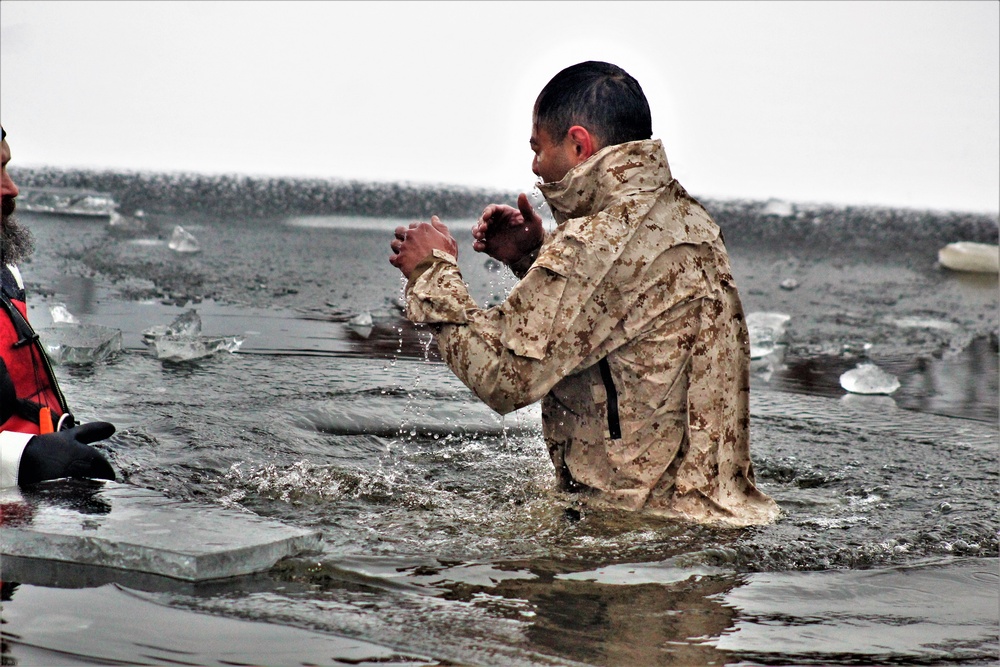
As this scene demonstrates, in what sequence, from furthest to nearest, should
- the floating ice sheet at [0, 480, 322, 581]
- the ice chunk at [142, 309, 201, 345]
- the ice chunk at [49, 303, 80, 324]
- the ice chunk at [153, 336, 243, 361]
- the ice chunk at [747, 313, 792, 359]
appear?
the ice chunk at [747, 313, 792, 359], the ice chunk at [49, 303, 80, 324], the ice chunk at [142, 309, 201, 345], the ice chunk at [153, 336, 243, 361], the floating ice sheet at [0, 480, 322, 581]

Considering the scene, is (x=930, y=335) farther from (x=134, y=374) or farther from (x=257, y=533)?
(x=257, y=533)

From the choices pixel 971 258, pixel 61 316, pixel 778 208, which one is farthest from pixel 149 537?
pixel 778 208

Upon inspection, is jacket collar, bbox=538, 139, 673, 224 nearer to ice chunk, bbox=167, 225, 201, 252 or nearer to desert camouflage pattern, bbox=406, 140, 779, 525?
desert camouflage pattern, bbox=406, 140, 779, 525

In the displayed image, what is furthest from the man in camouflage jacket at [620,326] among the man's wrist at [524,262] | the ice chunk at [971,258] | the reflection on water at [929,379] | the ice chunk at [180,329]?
the ice chunk at [971,258]

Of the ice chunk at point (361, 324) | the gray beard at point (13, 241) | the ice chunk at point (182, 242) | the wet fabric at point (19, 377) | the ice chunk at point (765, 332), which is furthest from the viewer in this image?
the ice chunk at point (182, 242)

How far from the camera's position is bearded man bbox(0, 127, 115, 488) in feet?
9.45

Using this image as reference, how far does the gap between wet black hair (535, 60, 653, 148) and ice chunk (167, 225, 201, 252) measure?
6377 millimetres

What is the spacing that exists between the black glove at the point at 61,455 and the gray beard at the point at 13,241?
80 centimetres

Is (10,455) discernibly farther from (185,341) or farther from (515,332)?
(185,341)

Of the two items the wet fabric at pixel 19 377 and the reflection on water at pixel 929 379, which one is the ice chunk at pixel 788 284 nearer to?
the reflection on water at pixel 929 379

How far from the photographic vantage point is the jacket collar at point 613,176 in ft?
9.30

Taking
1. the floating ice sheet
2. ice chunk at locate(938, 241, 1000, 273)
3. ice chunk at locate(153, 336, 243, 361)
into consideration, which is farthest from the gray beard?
ice chunk at locate(938, 241, 1000, 273)

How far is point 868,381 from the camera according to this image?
217 inches

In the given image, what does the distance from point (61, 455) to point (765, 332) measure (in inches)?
181
